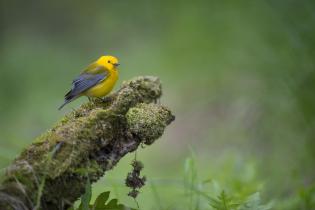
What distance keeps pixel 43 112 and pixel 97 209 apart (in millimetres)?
7239

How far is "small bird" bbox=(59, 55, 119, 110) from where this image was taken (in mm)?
5742

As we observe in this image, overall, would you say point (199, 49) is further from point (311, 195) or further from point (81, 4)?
point (311, 195)

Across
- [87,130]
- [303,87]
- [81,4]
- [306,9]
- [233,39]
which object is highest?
[81,4]

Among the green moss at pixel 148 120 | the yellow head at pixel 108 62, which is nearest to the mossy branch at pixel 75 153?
the green moss at pixel 148 120

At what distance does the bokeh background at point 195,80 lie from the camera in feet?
19.7

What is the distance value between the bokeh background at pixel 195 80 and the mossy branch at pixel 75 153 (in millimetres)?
261

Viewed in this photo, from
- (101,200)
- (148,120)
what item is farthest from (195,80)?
(101,200)

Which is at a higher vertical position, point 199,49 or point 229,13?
point 199,49

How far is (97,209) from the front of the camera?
3.48 meters

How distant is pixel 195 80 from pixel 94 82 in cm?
480

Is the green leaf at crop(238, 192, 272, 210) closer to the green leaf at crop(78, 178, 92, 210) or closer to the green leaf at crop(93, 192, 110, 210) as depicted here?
the green leaf at crop(93, 192, 110, 210)

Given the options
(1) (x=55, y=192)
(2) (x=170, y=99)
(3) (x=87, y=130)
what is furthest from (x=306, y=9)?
(2) (x=170, y=99)

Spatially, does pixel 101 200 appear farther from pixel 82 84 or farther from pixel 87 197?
pixel 82 84

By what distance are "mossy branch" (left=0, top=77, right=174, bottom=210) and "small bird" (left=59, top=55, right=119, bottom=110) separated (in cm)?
159
